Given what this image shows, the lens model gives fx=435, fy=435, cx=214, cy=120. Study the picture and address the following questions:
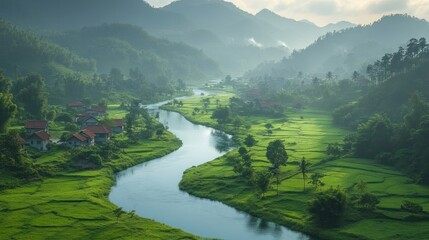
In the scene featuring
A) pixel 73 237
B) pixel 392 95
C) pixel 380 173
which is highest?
pixel 392 95

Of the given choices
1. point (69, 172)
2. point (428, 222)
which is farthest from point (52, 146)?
point (428, 222)

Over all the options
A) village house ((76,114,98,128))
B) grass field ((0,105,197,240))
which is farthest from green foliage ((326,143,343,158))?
village house ((76,114,98,128))

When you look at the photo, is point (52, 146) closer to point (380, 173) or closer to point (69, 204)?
point (69, 204)

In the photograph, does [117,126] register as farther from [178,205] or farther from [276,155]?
[178,205]

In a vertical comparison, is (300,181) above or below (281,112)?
below

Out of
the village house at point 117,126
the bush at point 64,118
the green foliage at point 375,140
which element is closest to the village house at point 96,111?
the bush at point 64,118

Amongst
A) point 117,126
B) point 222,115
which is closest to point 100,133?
point 117,126
